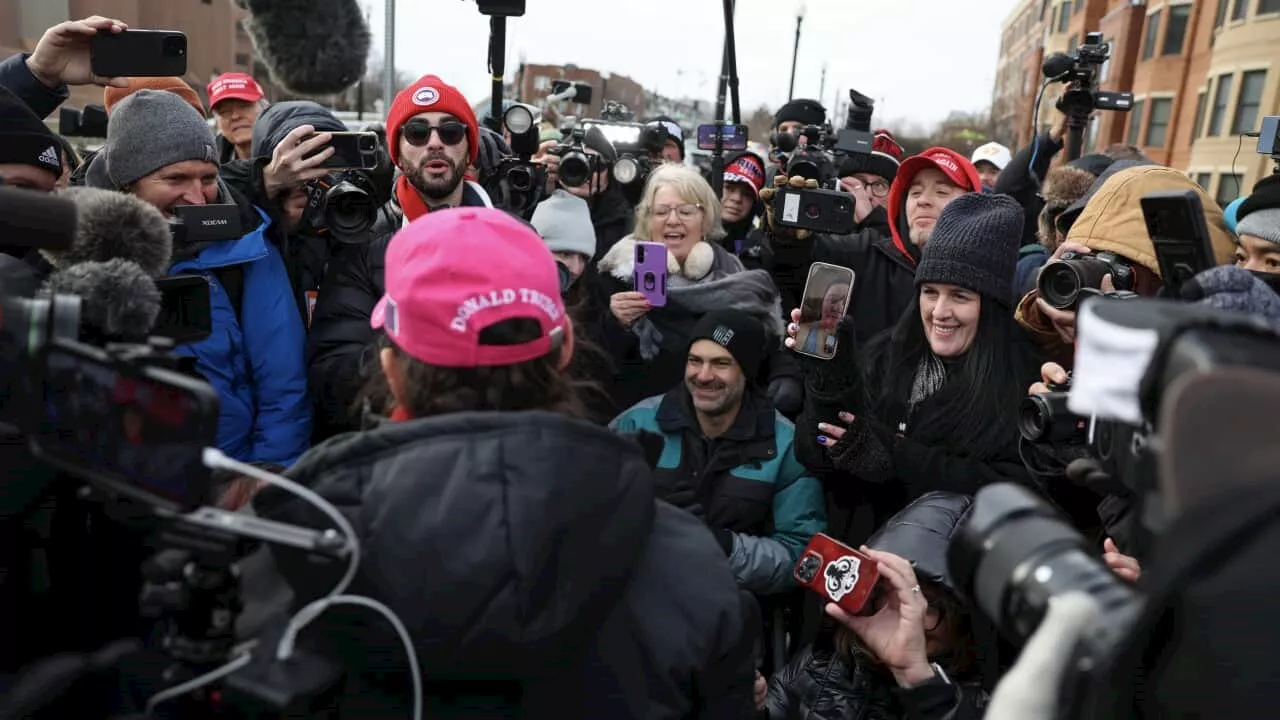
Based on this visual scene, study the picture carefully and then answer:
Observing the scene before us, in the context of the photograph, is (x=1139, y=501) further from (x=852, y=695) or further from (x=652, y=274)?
(x=652, y=274)

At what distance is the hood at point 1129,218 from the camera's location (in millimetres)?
2490

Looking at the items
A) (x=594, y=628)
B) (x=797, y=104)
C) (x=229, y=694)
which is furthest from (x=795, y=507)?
(x=797, y=104)

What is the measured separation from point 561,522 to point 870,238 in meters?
2.97

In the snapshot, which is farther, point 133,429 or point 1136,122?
point 1136,122

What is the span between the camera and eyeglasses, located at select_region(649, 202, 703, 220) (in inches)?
162

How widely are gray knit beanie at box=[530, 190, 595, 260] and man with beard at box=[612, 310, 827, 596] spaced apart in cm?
95

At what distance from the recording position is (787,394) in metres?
3.46

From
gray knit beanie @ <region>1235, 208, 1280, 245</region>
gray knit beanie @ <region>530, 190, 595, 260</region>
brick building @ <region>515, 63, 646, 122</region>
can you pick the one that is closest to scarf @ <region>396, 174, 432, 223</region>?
gray knit beanie @ <region>530, 190, 595, 260</region>

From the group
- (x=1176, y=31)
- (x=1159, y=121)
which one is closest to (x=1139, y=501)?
(x=1159, y=121)

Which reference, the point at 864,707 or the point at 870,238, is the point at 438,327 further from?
the point at 870,238

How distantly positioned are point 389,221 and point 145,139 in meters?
1.01

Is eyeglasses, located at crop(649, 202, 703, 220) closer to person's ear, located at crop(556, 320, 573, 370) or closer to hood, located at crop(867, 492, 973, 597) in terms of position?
hood, located at crop(867, 492, 973, 597)

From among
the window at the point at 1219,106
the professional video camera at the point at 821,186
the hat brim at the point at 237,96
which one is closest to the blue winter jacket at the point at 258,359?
the professional video camera at the point at 821,186

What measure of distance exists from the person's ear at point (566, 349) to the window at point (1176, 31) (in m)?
33.9
